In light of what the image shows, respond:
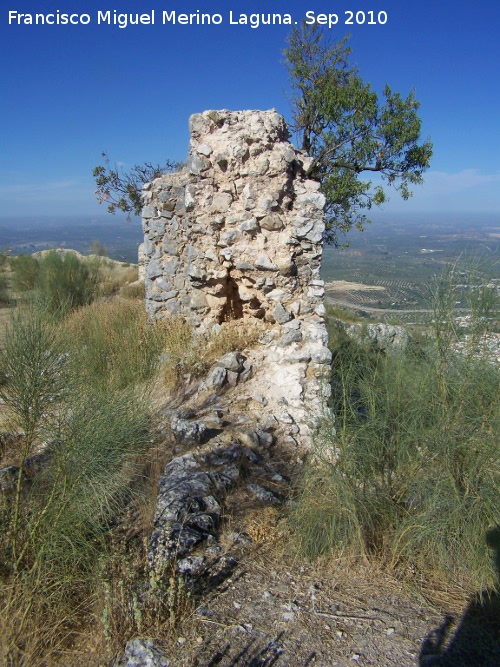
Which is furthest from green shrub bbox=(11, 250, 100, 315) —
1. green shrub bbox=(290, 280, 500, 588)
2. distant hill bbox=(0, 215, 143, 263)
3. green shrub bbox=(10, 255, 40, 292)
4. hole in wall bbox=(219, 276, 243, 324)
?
green shrub bbox=(290, 280, 500, 588)

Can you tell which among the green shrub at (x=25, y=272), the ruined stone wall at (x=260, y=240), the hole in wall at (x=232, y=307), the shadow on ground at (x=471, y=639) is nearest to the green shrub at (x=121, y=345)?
the ruined stone wall at (x=260, y=240)

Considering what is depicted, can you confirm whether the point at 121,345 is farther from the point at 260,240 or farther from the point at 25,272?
the point at 25,272

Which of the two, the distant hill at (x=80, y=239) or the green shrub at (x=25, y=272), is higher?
the distant hill at (x=80, y=239)

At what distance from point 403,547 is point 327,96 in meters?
8.49

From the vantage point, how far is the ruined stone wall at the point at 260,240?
4.96 m

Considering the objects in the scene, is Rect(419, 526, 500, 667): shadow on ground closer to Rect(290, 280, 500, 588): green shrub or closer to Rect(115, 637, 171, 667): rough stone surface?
Rect(290, 280, 500, 588): green shrub

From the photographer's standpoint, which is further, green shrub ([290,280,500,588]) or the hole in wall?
the hole in wall

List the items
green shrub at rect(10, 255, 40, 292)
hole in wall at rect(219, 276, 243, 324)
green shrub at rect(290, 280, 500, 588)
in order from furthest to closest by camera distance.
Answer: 1. green shrub at rect(10, 255, 40, 292)
2. hole in wall at rect(219, 276, 243, 324)
3. green shrub at rect(290, 280, 500, 588)

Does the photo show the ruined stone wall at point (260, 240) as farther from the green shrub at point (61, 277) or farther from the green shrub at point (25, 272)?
the green shrub at point (25, 272)

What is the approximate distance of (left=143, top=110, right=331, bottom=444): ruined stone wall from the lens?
496 centimetres

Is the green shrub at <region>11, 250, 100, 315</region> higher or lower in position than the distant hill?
lower

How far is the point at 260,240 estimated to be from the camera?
5262 mm

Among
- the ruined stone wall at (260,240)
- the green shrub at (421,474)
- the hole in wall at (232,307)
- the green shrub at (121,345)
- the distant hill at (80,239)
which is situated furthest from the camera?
the distant hill at (80,239)

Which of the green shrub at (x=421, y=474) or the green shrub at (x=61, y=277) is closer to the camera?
the green shrub at (x=421, y=474)
